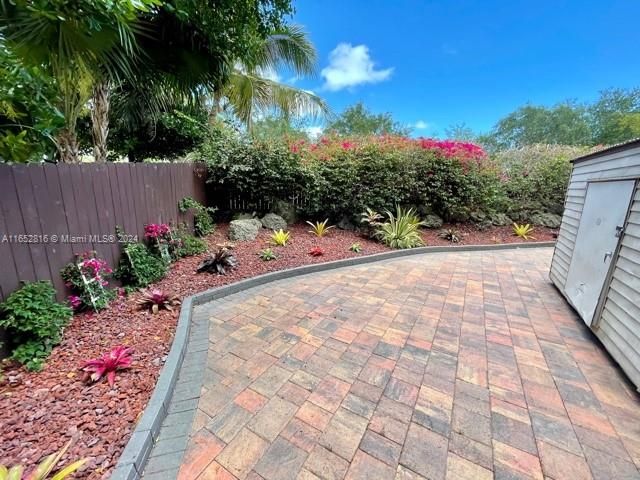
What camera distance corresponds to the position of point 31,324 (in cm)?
203

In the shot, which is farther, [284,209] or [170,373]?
[284,209]

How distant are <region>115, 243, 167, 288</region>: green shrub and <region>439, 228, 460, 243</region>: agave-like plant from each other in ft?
20.4

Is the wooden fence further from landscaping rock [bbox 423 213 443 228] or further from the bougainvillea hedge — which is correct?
landscaping rock [bbox 423 213 443 228]

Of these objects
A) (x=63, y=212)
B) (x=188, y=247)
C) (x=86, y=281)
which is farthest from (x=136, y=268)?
(x=188, y=247)

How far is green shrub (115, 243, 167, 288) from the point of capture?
3.26 meters

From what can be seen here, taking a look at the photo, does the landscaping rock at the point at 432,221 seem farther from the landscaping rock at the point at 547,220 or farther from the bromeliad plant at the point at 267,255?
the bromeliad plant at the point at 267,255

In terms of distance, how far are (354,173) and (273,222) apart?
2.27 meters

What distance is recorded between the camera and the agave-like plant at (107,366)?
1.80 meters

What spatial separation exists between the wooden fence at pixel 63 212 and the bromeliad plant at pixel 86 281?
7cm

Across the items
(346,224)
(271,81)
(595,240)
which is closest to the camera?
(595,240)

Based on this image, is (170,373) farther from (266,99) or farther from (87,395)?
(266,99)

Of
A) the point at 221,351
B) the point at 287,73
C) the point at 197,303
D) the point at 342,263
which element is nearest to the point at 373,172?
the point at 342,263

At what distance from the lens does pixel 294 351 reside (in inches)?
88.9

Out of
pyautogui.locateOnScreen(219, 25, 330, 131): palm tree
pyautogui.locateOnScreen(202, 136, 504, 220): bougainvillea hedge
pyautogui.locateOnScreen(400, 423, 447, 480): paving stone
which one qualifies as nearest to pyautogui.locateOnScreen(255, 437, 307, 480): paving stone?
pyautogui.locateOnScreen(400, 423, 447, 480): paving stone
